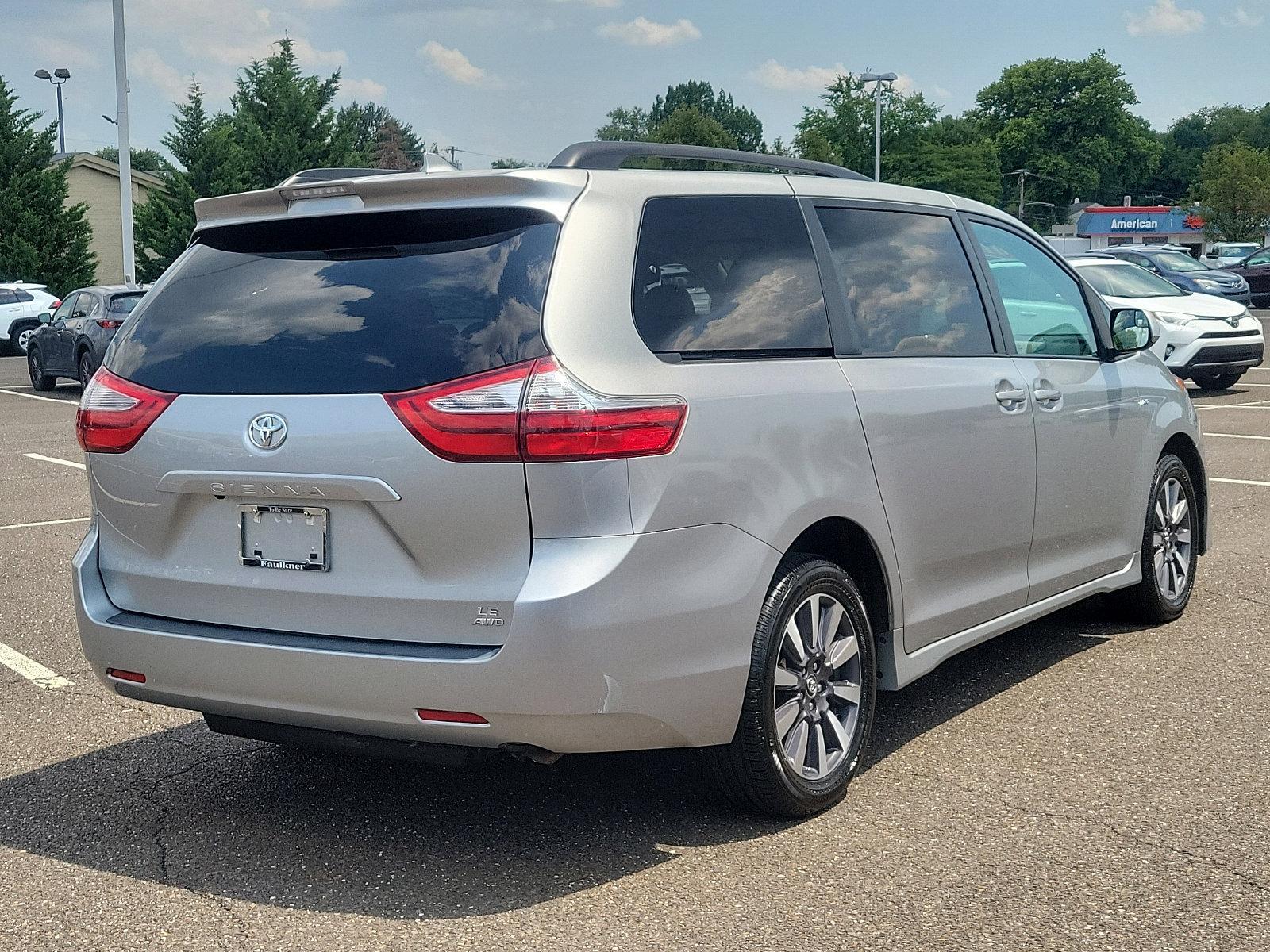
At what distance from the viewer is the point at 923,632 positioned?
15.1ft


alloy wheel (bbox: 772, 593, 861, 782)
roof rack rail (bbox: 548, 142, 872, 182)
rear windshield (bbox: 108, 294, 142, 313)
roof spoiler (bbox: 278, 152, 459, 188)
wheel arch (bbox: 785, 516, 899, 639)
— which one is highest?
roof rack rail (bbox: 548, 142, 872, 182)

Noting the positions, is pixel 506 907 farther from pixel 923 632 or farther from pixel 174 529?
pixel 923 632

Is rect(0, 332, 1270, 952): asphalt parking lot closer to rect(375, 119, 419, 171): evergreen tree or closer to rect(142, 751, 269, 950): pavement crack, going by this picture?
rect(142, 751, 269, 950): pavement crack

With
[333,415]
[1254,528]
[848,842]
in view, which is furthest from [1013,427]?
[1254,528]

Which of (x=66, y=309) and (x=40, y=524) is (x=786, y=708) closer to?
(x=40, y=524)

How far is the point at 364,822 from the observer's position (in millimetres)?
4164

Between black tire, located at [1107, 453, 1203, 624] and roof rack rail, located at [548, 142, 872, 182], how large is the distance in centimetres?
197

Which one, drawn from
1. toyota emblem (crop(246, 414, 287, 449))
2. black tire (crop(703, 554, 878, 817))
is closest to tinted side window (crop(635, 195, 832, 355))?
black tire (crop(703, 554, 878, 817))

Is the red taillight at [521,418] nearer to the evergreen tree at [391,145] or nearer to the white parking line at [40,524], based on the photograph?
the white parking line at [40,524]

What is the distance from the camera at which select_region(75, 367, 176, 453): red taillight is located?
3.94 m

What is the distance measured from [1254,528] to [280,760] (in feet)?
20.1

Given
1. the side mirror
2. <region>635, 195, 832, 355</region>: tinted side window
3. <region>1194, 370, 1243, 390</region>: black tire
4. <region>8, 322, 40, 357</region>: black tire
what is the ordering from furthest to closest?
<region>8, 322, 40, 357</region>: black tire < <region>1194, 370, 1243, 390</region>: black tire < the side mirror < <region>635, 195, 832, 355</region>: tinted side window

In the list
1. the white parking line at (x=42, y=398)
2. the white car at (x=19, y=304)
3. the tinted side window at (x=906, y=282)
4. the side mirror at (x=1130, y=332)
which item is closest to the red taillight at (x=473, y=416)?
the tinted side window at (x=906, y=282)

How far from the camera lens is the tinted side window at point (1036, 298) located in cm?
531
